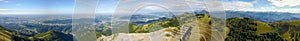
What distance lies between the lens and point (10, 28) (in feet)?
162

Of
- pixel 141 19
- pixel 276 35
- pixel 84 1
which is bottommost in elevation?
pixel 276 35

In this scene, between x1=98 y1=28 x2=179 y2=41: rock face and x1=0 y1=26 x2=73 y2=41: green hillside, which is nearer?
x1=98 y1=28 x2=179 y2=41: rock face

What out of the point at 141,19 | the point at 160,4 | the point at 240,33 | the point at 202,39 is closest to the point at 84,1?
the point at 160,4

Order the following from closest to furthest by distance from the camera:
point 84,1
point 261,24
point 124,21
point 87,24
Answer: point 84,1, point 87,24, point 124,21, point 261,24

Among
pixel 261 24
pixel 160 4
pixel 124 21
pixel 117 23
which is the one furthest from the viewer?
pixel 261 24

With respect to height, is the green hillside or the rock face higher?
the rock face

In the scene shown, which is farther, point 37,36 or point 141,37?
point 37,36

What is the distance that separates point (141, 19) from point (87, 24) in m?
20.9

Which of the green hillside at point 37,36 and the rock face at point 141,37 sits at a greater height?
the rock face at point 141,37

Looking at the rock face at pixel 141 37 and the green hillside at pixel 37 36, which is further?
the green hillside at pixel 37 36

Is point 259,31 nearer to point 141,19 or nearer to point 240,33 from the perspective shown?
point 240,33

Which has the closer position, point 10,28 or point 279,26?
point 10,28

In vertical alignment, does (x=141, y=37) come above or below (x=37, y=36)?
above

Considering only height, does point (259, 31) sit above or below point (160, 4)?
below
